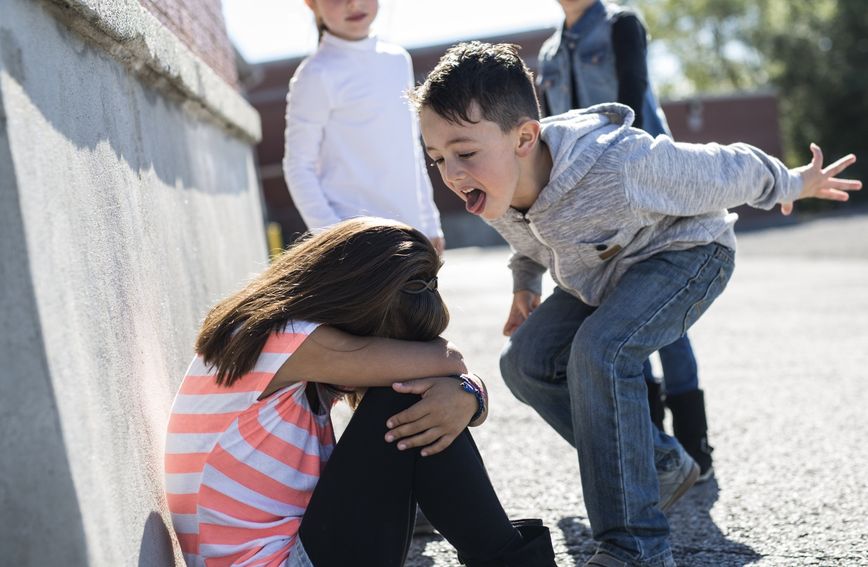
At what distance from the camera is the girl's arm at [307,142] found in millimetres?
3902

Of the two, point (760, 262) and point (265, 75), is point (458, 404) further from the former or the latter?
point (265, 75)

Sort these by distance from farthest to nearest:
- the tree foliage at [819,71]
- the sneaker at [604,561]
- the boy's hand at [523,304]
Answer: the tree foliage at [819,71], the boy's hand at [523,304], the sneaker at [604,561]

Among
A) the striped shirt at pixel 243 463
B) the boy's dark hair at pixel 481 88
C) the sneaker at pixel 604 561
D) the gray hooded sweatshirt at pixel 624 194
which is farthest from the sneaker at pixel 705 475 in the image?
the striped shirt at pixel 243 463

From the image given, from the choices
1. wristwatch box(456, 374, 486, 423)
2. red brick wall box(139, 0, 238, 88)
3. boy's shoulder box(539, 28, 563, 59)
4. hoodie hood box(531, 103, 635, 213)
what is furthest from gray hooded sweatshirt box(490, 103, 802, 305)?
red brick wall box(139, 0, 238, 88)

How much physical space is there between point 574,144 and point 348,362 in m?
1.02

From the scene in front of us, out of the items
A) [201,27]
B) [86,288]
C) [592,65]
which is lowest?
[86,288]

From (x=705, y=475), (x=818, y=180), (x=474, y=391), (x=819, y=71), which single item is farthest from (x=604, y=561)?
(x=819, y=71)

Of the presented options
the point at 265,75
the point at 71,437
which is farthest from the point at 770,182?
the point at 265,75

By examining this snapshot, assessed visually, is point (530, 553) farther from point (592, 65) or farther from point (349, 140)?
point (592, 65)

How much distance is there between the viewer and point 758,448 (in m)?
4.30

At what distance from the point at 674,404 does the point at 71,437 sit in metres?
2.66

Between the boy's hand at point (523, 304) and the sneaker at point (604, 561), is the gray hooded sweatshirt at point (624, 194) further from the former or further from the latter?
the sneaker at point (604, 561)

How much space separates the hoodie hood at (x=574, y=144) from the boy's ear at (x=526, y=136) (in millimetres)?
72

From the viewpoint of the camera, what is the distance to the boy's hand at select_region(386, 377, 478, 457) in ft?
7.77
